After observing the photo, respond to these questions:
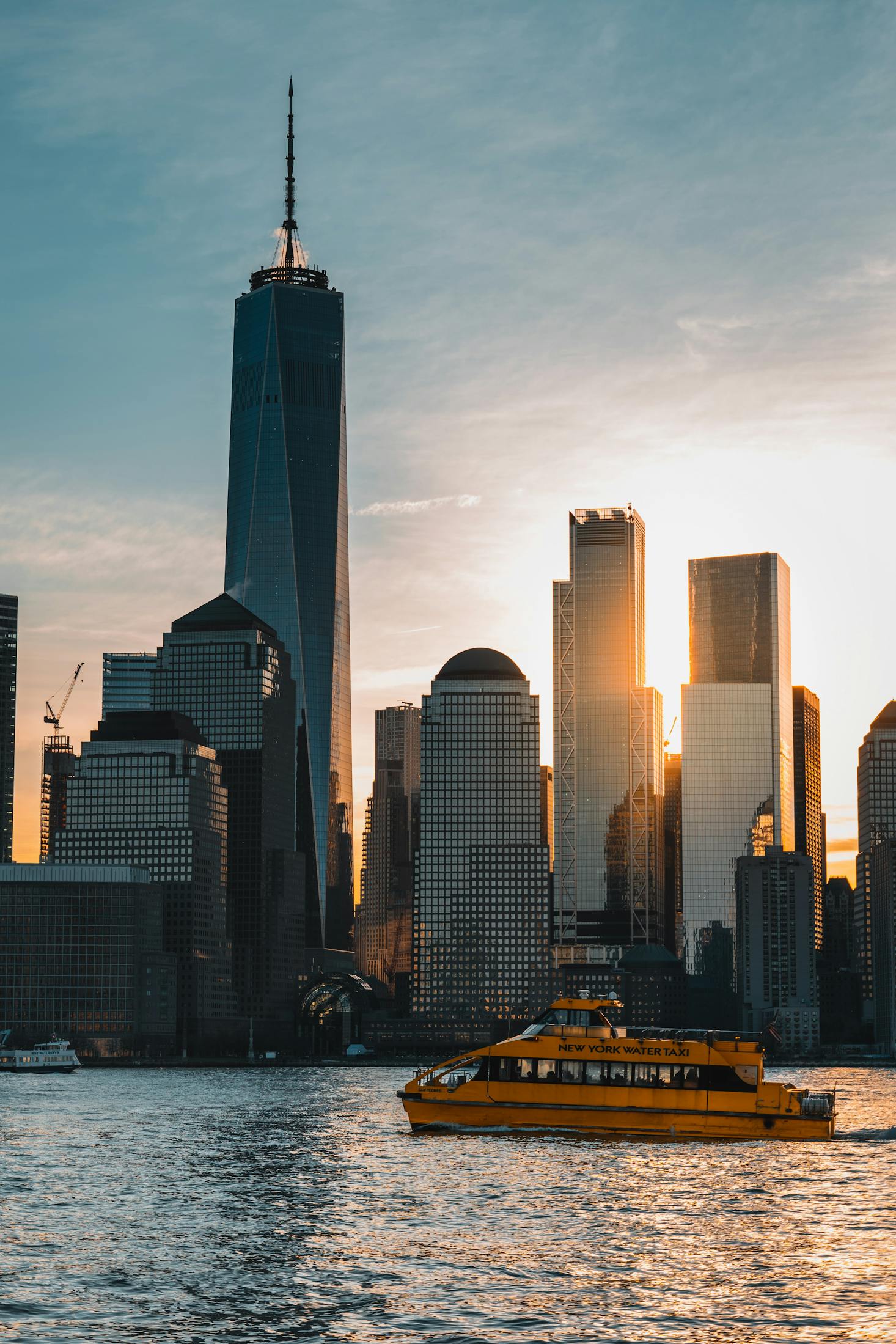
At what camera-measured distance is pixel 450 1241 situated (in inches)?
2874

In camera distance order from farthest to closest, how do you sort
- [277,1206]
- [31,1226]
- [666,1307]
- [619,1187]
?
[619,1187] < [277,1206] < [31,1226] < [666,1307]

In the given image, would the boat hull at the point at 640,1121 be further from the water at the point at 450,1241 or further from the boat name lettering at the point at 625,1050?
the boat name lettering at the point at 625,1050

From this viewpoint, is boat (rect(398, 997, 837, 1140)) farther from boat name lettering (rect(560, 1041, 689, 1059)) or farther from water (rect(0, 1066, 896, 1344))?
water (rect(0, 1066, 896, 1344))

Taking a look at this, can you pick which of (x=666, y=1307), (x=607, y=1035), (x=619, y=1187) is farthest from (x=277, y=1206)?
(x=607, y=1035)

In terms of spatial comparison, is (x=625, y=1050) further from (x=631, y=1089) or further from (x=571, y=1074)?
(x=571, y=1074)

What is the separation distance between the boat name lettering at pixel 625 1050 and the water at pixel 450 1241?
5.56 m

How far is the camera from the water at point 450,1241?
5759 centimetres

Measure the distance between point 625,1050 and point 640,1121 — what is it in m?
4.68

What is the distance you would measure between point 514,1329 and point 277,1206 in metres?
31.3

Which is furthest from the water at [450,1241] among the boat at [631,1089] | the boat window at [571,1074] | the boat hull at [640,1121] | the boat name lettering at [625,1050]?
the boat name lettering at [625,1050]

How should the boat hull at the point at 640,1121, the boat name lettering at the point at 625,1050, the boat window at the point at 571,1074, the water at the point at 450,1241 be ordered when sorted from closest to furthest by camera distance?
1. the water at the point at 450,1241
2. the boat hull at the point at 640,1121
3. the boat name lettering at the point at 625,1050
4. the boat window at the point at 571,1074

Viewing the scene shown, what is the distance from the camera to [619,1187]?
91312 mm

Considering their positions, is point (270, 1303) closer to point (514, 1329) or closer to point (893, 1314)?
point (514, 1329)

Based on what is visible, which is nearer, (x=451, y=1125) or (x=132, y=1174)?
(x=132, y=1174)
